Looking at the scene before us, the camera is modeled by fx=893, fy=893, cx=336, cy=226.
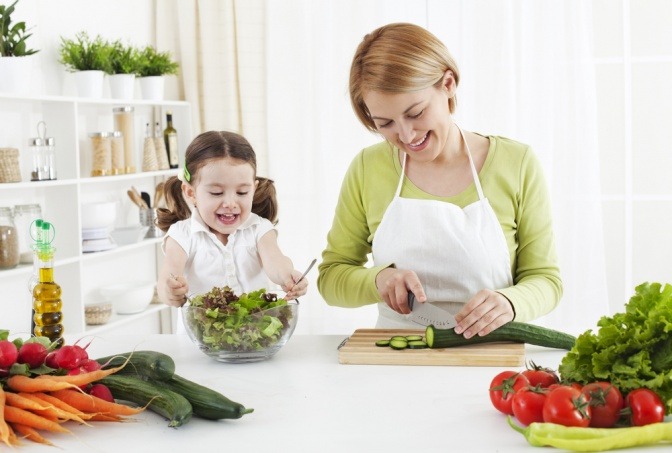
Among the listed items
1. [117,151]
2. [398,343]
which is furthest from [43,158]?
[398,343]

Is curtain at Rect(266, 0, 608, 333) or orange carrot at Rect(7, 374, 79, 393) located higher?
curtain at Rect(266, 0, 608, 333)

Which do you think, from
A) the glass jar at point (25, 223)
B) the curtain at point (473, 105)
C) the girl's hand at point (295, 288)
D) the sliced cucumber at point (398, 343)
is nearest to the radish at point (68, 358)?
the girl's hand at point (295, 288)

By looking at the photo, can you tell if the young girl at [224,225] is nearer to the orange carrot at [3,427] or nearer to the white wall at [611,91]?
the orange carrot at [3,427]

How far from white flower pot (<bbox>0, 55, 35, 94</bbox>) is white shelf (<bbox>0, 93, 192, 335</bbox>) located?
4cm

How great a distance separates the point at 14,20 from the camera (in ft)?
12.7

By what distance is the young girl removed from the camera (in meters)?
2.47

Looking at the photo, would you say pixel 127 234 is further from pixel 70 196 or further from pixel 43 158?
pixel 43 158

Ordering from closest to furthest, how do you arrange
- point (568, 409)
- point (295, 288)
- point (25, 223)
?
point (568, 409) < point (295, 288) < point (25, 223)

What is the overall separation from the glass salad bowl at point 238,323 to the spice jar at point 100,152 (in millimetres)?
2441

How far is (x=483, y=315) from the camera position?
79.3 inches

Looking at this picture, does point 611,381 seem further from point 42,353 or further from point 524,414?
point 42,353

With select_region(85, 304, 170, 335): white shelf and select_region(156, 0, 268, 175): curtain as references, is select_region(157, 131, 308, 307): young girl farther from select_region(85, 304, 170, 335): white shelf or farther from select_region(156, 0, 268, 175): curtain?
select_region(156, 0, 268, 175): curtain

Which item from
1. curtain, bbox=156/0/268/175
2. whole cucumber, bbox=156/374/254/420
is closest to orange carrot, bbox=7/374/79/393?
whole cucumber, bbox=156/374/254/420

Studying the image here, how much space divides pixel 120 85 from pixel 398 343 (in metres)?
2.83
